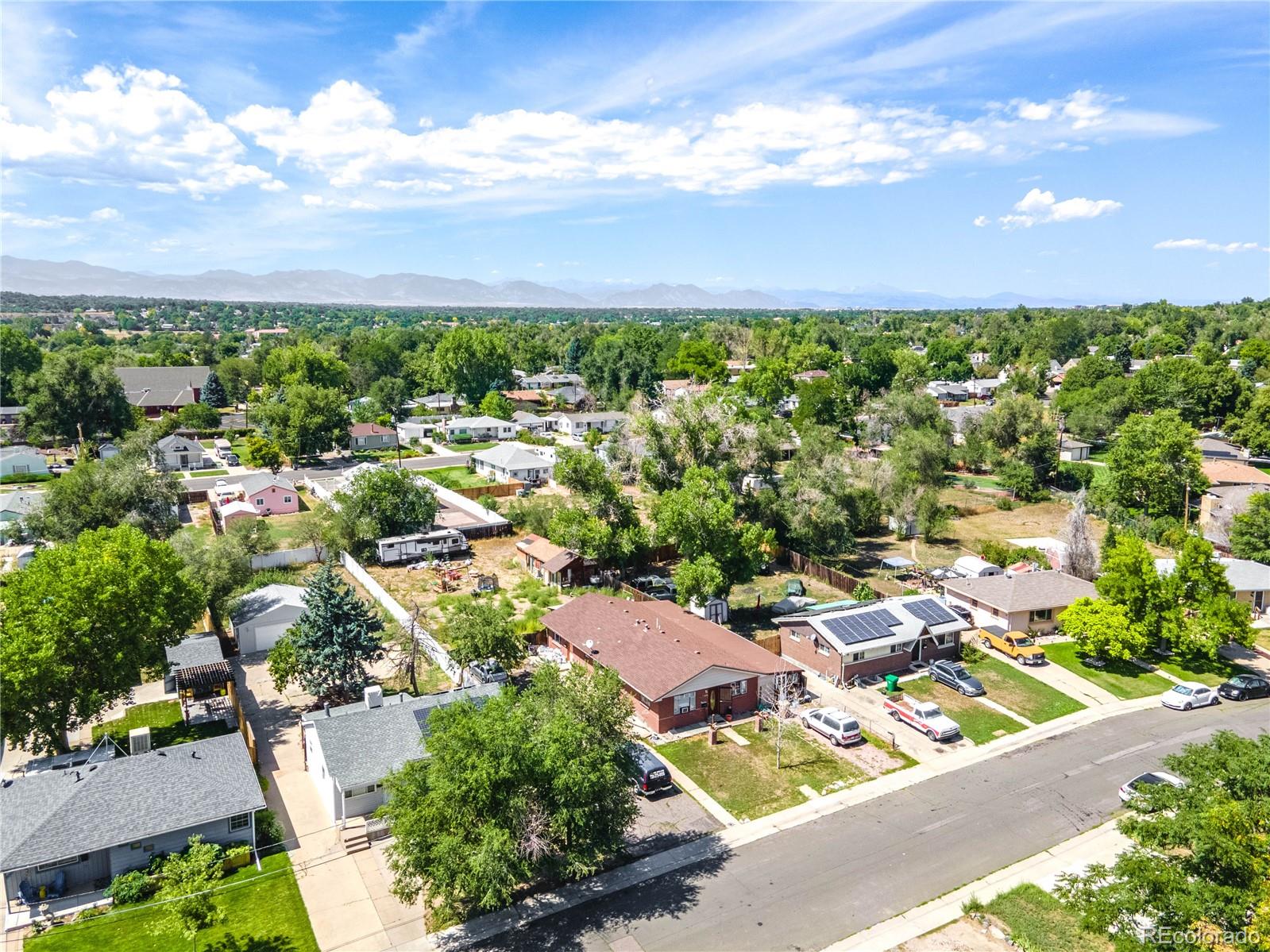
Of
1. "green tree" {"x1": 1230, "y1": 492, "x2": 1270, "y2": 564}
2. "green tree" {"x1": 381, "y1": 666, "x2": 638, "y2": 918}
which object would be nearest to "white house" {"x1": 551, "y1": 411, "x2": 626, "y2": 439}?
"green tree" {"x1": 1230, "y1": 492, "x2": 1270, "y2": 564}

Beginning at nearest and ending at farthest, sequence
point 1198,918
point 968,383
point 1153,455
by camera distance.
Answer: point 1198,918, point 1153,455, point 968,383

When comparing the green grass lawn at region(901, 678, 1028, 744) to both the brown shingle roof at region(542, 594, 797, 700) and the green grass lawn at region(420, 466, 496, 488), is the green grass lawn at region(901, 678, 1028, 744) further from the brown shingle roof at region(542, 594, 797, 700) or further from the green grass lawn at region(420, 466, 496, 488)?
the green grass lawn at region(420, 466, 496, 488)

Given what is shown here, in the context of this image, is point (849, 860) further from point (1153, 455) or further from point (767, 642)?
point (1153, 455)

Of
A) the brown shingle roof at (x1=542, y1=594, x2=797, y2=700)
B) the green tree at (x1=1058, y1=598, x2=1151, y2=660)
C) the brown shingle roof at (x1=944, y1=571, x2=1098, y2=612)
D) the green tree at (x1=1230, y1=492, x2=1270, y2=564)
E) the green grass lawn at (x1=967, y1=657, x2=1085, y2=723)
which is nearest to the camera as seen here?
the brown shingle roof at (x1=542, y1=594, x2=797, y2=700)

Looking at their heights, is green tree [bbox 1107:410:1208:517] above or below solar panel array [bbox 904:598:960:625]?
above

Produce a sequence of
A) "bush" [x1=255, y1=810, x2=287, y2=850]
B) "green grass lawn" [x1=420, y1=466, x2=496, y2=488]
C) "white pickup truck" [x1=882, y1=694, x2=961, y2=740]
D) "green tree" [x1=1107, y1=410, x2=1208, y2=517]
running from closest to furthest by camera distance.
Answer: "bush" [x1=255, y1=810, x2=287, y2=850] < "white pickup truck" [x1=882, y1=694, x2=961, y2=740] < "green tree" [x1=1107, y1=410, x2=1208, y2=517] < "green grass lawn" [x1=420, y1=466, x2=496, y2=488]

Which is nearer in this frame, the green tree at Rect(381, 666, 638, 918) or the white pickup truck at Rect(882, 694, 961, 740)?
the green tree at Rect(381, 666, 638, 918)

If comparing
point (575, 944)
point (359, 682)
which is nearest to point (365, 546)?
point (359, 682)
